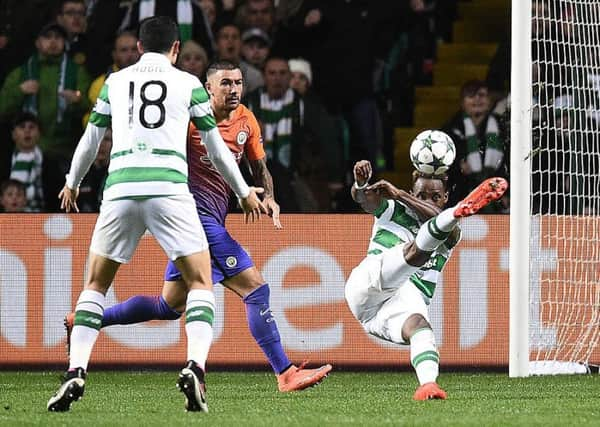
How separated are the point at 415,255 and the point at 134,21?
6.61 meters

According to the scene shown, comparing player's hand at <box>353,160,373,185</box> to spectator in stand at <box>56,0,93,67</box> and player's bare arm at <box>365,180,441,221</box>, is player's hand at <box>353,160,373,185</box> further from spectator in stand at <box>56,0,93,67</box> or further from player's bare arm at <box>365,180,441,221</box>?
spectator in stand at <box>56,0,93,67</box>

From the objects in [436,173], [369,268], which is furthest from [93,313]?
[436,173]

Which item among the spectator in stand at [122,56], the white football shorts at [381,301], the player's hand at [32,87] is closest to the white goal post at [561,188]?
the white football shorts at [381,301]

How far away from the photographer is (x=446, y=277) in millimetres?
10695

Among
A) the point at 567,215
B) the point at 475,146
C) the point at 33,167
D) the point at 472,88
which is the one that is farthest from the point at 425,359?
the point at 33,167

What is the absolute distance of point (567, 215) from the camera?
10.6 m

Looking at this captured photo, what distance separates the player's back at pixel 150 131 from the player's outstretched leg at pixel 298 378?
6.19 feet

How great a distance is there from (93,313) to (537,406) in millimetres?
2275

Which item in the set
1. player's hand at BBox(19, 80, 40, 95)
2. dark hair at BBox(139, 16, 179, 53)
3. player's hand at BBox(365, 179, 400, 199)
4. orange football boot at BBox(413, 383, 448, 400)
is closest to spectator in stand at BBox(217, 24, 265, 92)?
player's hand at BBox(19, 80, 40, 95)

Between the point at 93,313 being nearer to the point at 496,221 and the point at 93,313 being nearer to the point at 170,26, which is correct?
the point at 170,26

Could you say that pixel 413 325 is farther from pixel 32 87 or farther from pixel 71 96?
pixel 32 87

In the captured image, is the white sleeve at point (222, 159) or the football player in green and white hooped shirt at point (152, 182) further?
the white sleeve at point (222, 159)

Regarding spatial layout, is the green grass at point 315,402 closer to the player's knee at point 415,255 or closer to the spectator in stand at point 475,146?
the player's knee at point 415,255

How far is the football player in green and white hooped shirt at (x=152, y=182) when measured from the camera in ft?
22.5
